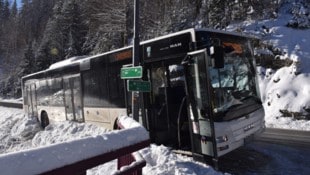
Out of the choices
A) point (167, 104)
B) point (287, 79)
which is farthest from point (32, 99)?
point (287, 79)

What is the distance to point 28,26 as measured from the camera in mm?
86438

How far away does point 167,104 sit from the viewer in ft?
31.4

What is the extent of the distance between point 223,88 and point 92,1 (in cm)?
2916

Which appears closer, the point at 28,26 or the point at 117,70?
the point at 117,70

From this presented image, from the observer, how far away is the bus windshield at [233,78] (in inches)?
324

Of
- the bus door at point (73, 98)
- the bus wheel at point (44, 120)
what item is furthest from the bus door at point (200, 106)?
the bus wheel at point (44, 120)

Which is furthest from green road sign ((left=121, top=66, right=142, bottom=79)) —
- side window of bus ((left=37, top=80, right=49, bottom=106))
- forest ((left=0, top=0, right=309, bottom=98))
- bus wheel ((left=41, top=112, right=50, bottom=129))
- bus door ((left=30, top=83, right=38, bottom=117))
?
forest ((left=0, top=0, right=309, bottom=98))

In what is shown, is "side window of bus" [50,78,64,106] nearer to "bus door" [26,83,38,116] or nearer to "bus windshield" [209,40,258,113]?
"bus door" [26,83,38,116]

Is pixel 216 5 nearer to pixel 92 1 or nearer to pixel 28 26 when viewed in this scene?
pixel 92 1

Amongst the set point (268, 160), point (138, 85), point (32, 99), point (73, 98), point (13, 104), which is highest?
point (138, 85)

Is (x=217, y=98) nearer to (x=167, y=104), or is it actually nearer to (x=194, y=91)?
(x=194, y=91)

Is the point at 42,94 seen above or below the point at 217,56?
below

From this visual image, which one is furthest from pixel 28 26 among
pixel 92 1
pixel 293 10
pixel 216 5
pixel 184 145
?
pixel 184 145

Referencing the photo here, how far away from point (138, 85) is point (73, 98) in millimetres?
6495
